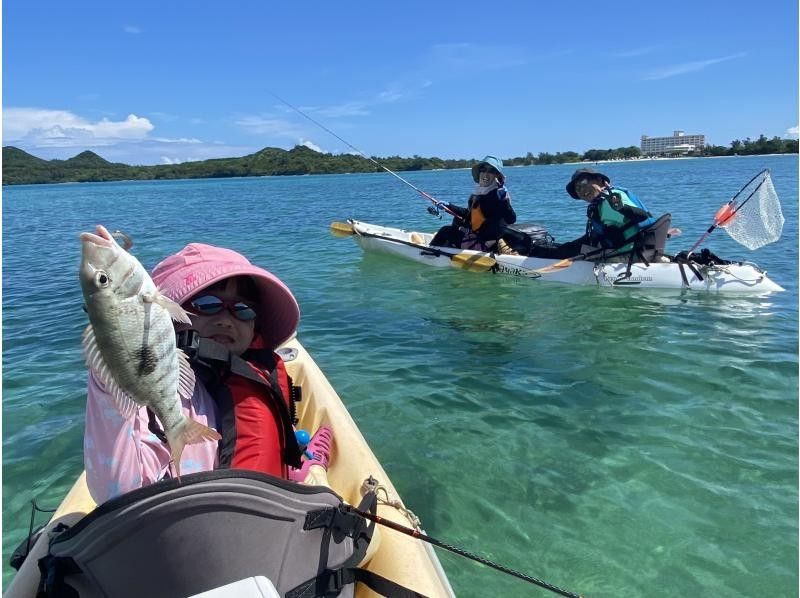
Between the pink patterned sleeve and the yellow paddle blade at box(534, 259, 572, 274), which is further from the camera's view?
the yellow paddle blade at box(534, 259, 572, 274)

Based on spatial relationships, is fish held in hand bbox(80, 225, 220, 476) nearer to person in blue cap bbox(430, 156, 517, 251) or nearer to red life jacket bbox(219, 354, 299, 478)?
red life jacket bbox(219, 354, 299, 478)

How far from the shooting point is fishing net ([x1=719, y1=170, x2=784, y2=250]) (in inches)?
380

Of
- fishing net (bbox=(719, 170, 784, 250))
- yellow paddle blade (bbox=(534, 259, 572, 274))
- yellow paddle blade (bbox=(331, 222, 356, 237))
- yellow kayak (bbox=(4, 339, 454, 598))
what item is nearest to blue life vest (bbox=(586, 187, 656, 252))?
yellow paddle blade (bbox=(534, 259, 572, 274))

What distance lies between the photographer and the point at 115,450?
1794 mm

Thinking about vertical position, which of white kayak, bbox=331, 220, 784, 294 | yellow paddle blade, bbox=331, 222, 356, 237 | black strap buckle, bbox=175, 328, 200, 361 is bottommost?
white kayak, bbox=331, 220, 784, 294

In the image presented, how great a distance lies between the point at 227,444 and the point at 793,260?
46.7 ft

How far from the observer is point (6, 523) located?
437 centimetres

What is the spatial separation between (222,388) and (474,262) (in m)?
9.99

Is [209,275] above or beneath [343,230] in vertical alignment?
above

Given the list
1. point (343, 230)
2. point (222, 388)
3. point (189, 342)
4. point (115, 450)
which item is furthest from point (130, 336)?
point (343, 230)

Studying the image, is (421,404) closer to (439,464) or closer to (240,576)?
(439,464)

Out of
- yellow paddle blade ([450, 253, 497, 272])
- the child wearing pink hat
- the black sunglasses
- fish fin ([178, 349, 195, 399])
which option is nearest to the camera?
fish fin ([178, 349, 195, 399])

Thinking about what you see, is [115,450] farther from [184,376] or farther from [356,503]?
[356,503]

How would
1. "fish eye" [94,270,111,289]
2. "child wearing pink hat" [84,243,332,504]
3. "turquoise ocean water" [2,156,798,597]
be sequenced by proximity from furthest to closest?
"turquoise ocean water" [2,156,798,597], "child wearing pink hat" [84,243,332,504], "fish eye" [94,270,111,289]
